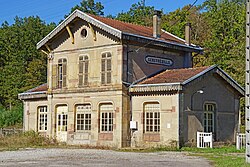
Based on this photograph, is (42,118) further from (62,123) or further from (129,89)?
(129,89)

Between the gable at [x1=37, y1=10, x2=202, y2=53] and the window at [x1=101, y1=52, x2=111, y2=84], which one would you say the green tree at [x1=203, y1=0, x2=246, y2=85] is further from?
the window at [x1=101, y1=52, x2=111, y2=84]

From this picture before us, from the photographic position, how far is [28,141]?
31.3 m

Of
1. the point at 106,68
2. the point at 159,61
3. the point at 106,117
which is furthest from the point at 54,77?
the point at 159,61

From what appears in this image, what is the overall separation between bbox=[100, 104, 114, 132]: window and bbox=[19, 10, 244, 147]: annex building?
0.15 feet

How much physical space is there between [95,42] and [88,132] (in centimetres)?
525

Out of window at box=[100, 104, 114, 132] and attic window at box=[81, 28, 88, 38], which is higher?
attic window at box=[81, 28, 88, 38]

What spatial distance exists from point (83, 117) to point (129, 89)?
3.85 m

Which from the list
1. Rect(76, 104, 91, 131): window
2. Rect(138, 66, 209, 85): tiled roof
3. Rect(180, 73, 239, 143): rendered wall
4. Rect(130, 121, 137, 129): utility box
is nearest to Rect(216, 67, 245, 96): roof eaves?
Rect(180, 73, 239, 143): rendered wall

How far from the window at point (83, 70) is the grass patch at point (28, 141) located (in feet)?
12.8

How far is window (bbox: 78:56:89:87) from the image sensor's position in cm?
3206

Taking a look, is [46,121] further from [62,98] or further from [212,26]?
[212,26]

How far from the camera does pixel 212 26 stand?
52250mm

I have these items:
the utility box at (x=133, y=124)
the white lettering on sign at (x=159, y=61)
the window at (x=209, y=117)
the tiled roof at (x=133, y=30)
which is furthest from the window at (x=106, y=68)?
the window at (x=209, y=117)

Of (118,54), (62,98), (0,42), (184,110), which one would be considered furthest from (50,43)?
(0,42)
